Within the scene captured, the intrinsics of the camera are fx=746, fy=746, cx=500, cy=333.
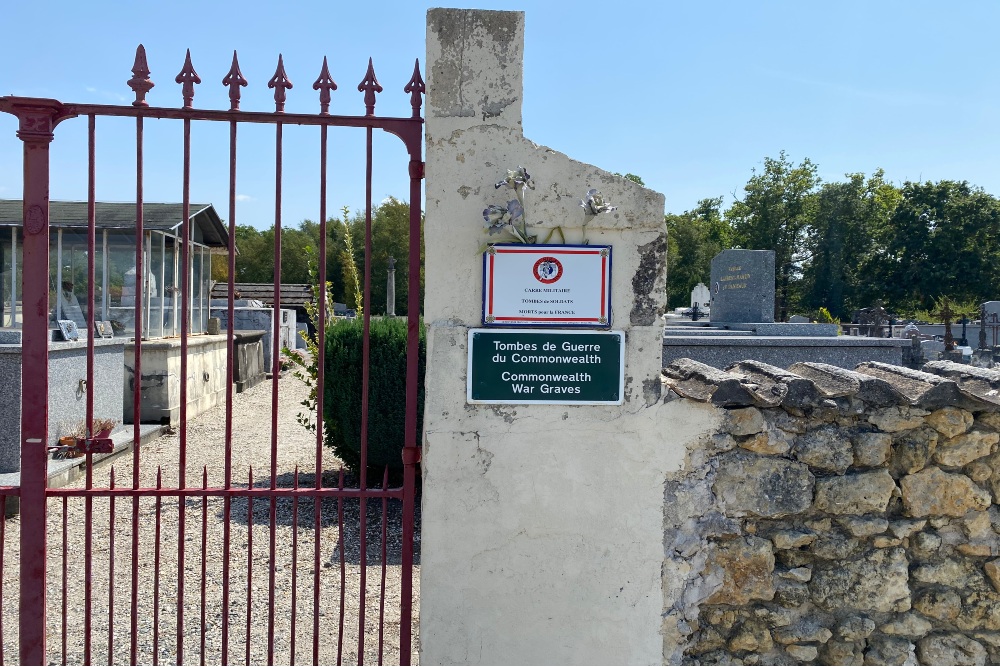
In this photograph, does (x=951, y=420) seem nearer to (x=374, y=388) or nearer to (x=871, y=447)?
(x=871, y=447)

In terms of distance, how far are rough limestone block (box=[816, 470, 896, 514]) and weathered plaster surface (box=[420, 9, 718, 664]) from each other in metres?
0.58

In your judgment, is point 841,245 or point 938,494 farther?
point 841,245

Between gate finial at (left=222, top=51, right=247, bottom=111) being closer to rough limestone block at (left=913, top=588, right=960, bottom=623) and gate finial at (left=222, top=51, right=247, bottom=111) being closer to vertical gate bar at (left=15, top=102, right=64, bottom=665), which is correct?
vertical gate bar at (left=15, top=102, right=64, bottom=665)

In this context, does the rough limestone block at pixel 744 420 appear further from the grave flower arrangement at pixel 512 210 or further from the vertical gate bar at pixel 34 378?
the vertical gate bar at pixel 34 378

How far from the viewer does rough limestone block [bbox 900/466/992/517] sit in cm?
322

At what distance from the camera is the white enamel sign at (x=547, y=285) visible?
307 cm

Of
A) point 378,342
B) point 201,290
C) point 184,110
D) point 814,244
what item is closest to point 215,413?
point 201,290

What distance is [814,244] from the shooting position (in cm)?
3738

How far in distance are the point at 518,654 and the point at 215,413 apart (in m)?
10.7

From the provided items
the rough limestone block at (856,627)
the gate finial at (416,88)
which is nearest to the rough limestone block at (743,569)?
the rough limestone block at (856,627)

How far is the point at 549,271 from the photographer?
308 cm

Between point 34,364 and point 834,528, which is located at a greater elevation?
point 34,364

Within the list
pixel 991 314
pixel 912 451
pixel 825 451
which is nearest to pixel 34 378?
pixel 825 451

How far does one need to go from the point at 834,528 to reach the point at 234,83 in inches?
126
